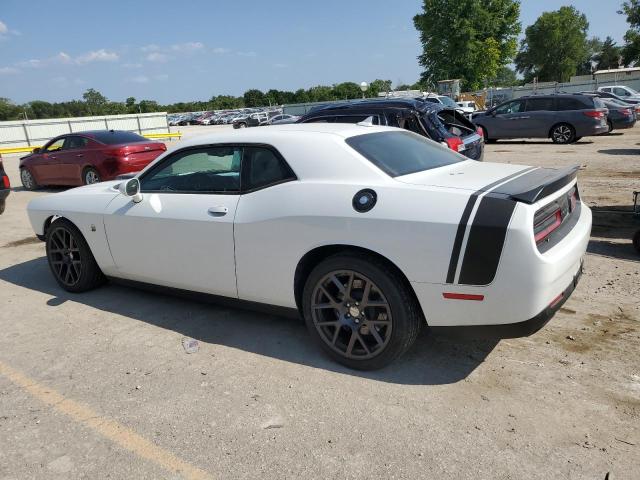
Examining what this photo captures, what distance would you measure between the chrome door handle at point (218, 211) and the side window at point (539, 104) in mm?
16375

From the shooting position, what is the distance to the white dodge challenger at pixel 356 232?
281cm

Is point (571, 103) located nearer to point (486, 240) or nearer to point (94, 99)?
point (486, 240)

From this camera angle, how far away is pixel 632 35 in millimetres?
76250

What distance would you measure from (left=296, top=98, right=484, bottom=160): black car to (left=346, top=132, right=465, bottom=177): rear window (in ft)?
13.1

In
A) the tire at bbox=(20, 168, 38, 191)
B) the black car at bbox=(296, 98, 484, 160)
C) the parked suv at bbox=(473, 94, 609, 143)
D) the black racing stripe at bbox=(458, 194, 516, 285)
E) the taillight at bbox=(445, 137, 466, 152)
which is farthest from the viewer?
the parked suv at bbox=(473, 94, 609, 143)

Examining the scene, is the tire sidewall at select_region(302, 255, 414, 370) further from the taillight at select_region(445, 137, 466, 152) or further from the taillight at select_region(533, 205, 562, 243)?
the taillight at select_region(445, 137, 466, 152)

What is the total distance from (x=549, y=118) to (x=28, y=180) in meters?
15.8

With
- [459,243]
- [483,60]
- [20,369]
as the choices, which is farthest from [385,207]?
[483,60]

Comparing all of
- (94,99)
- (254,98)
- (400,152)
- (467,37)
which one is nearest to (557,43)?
(467,37)

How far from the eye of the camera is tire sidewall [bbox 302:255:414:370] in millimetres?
3055

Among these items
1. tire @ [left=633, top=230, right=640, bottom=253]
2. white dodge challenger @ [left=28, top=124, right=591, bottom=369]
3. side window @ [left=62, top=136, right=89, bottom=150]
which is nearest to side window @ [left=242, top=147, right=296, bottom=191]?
white dodge challenger @ [left=28, top=124, right=591, bottom=369]

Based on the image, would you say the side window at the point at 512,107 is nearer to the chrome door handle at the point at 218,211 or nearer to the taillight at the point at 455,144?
the taillight at the point at 455,144

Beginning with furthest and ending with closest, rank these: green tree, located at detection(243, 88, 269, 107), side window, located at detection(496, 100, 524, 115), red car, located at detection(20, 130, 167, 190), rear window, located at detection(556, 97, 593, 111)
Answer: green tree, located at detection(243, 88, 269, 107) → side window, located at detection(496, 100, 524, 115) → rear window, located at detection(556, 97, 593, 111) → red car, located at detection(20, 130, 167, 190)

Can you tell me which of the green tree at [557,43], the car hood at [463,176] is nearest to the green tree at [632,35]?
the green tree at [557,43]
